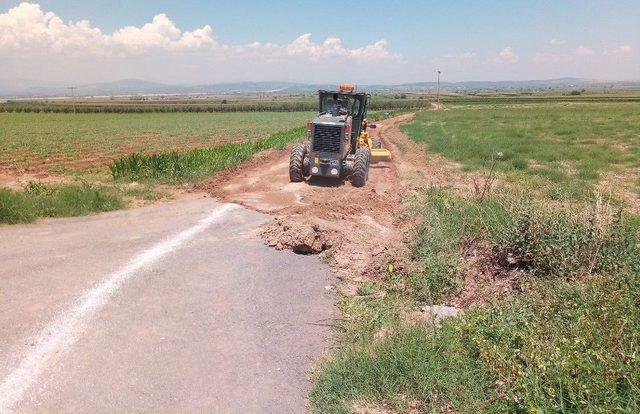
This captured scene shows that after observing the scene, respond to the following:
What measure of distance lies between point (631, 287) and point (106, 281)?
264 inches

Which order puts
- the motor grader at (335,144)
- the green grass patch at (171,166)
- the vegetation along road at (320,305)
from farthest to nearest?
the green grass patch at (171,166) < the motor grader at (335,144) < the vegetation along road at (320,305)

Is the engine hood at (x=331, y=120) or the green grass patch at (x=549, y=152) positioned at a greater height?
the engine hood at (x=331, y=120)

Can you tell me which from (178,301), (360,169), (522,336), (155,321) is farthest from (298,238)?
(360,169)

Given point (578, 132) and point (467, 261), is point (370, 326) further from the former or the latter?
point (578, 132)

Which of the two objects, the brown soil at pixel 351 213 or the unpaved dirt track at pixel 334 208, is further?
the unpaved dirt track at pixel 334 208

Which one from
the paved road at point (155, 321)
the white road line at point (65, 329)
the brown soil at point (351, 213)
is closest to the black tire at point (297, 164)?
the brown soil at point (351, 213)

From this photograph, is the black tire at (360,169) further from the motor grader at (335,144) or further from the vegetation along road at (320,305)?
the vegetation along road at (320,305)

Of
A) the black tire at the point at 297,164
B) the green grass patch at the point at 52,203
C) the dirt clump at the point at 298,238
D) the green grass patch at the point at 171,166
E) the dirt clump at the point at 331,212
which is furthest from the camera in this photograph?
the green grass patch at the point at 171,166

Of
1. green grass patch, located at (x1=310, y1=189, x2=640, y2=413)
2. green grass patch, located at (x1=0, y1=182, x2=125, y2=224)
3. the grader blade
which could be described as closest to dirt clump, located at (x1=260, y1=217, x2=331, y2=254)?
green grass patch, located at (x1=310, y1=189, x2=640, y2=413)

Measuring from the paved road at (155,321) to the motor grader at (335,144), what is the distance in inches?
198

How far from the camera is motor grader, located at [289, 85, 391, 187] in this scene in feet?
44.2

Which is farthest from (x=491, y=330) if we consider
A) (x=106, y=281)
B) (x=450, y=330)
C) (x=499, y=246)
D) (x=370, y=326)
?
(x=106, y=281)

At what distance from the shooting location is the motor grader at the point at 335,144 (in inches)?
531

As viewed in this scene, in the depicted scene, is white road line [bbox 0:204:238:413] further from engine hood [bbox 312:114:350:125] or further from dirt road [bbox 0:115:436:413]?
engine hood [bbox 312:114:350:125]
